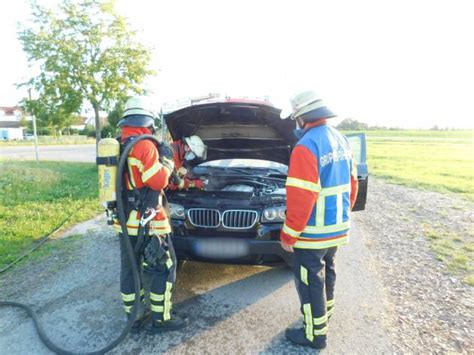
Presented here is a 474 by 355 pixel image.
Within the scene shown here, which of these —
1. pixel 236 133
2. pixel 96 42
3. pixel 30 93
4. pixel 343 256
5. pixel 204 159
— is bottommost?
pixel 343 256

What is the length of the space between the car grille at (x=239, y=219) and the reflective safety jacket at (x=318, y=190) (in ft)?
2.53

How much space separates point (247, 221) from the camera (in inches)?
134

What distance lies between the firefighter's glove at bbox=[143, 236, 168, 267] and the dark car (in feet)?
1.65

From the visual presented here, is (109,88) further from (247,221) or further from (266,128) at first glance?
(247,221)

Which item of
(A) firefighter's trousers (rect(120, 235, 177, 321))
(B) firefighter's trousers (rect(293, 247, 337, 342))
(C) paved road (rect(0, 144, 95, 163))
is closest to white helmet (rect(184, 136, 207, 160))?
(A) firefighter's trousers (rect(120, 235, 177, 321))

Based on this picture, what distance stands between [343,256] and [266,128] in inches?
83.9

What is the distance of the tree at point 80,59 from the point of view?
1030cm

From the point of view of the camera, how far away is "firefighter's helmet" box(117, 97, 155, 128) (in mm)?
2908

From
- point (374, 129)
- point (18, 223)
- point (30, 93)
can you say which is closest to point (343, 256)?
point (18, 223)

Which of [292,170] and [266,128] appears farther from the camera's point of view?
[266,128]

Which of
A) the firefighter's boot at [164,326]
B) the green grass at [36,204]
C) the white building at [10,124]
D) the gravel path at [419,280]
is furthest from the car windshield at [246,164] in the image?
the white building at [10,124]

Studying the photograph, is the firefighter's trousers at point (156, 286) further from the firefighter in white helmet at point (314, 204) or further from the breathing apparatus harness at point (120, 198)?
the firefighter in white helmet at point (314, 204)

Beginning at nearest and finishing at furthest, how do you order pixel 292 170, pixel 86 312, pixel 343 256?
pixel 292 170 → pixel 86 312 → pixel 343 256

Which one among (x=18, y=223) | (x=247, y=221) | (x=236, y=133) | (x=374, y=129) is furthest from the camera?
(x=374, y=129)
